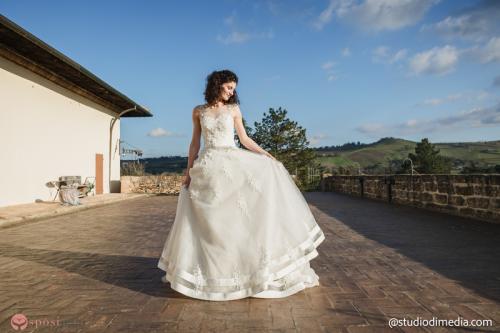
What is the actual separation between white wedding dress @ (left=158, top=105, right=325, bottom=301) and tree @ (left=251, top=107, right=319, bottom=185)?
27.2 m

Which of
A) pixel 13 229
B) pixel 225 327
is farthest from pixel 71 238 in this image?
pixel 225 327

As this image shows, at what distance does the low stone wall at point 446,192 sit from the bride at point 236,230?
563 cm

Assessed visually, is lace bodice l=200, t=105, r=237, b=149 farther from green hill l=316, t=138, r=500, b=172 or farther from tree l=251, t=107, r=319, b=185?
green hill l=316, t=138, r=500, b=172

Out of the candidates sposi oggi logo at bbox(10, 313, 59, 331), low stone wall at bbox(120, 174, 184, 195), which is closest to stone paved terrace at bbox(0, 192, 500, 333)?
sposi oggi logo at bbox(10, 313, 59, 331)

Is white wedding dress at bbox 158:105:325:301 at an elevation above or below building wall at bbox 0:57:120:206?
below

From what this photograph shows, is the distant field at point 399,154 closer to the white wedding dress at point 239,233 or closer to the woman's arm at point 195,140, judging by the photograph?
the woman's arm at point 195,140

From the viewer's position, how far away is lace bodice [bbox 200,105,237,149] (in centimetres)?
322

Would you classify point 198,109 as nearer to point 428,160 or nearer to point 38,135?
point 38,135

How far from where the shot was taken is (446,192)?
8.64m

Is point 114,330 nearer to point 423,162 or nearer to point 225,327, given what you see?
point 225,327

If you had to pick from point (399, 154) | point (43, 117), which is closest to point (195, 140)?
point (43, 117)

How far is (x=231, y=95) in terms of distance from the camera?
337 cm

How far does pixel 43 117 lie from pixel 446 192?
12629mm

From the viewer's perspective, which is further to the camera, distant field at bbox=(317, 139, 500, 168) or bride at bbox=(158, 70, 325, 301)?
distant field at bbox=(317, 139, 500, 168)
